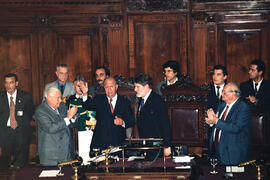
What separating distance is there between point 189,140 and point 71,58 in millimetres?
3268

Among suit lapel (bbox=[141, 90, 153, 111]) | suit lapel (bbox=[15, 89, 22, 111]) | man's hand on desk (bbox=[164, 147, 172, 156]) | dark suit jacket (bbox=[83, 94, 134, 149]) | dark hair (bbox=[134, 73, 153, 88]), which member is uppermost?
dark hair (bbox=[134, 73, 153, 88])

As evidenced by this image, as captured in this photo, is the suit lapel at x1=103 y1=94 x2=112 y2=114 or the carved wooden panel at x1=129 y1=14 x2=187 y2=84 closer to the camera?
the suit lapel at x1=103 y1=94 x2=112 y2=114

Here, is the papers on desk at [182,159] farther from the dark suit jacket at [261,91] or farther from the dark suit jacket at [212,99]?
the dark suit jacket at [261,91]

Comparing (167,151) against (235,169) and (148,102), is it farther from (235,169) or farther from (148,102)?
(235,169)

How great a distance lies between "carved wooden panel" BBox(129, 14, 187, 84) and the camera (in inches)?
308

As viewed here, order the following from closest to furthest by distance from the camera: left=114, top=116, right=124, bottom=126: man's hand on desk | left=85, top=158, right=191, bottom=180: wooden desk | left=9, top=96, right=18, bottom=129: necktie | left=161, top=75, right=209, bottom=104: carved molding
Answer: left=85, top=158, right=191, bottom=180: wooden desk, left=114, top=116, right=124, bottom=126: man's hand on desk, left=161, top=75, right=209, bottom=104: carved molding, left=9, top=96, right=18, bottom=129: necktie

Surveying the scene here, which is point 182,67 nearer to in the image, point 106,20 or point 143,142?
point 106,20

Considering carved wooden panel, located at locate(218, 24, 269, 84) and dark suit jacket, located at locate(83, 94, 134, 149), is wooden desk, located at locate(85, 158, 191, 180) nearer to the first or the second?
dark suit jacket, located at locate(83, 94, 134, 149)

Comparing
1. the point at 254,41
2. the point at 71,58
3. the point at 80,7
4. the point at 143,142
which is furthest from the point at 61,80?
the point at 254,41

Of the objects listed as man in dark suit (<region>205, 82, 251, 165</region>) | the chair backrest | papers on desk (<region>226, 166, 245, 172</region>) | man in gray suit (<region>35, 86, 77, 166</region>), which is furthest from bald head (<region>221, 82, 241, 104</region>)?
man in gray suit (<region>35, 86, 77, 166</region>)

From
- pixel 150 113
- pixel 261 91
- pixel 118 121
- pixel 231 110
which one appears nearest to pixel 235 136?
pixel 231 110

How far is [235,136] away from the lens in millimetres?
4887

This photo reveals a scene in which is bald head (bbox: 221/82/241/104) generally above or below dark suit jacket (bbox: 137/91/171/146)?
above

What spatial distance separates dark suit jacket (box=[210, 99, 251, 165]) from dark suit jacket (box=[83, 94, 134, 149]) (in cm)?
116
